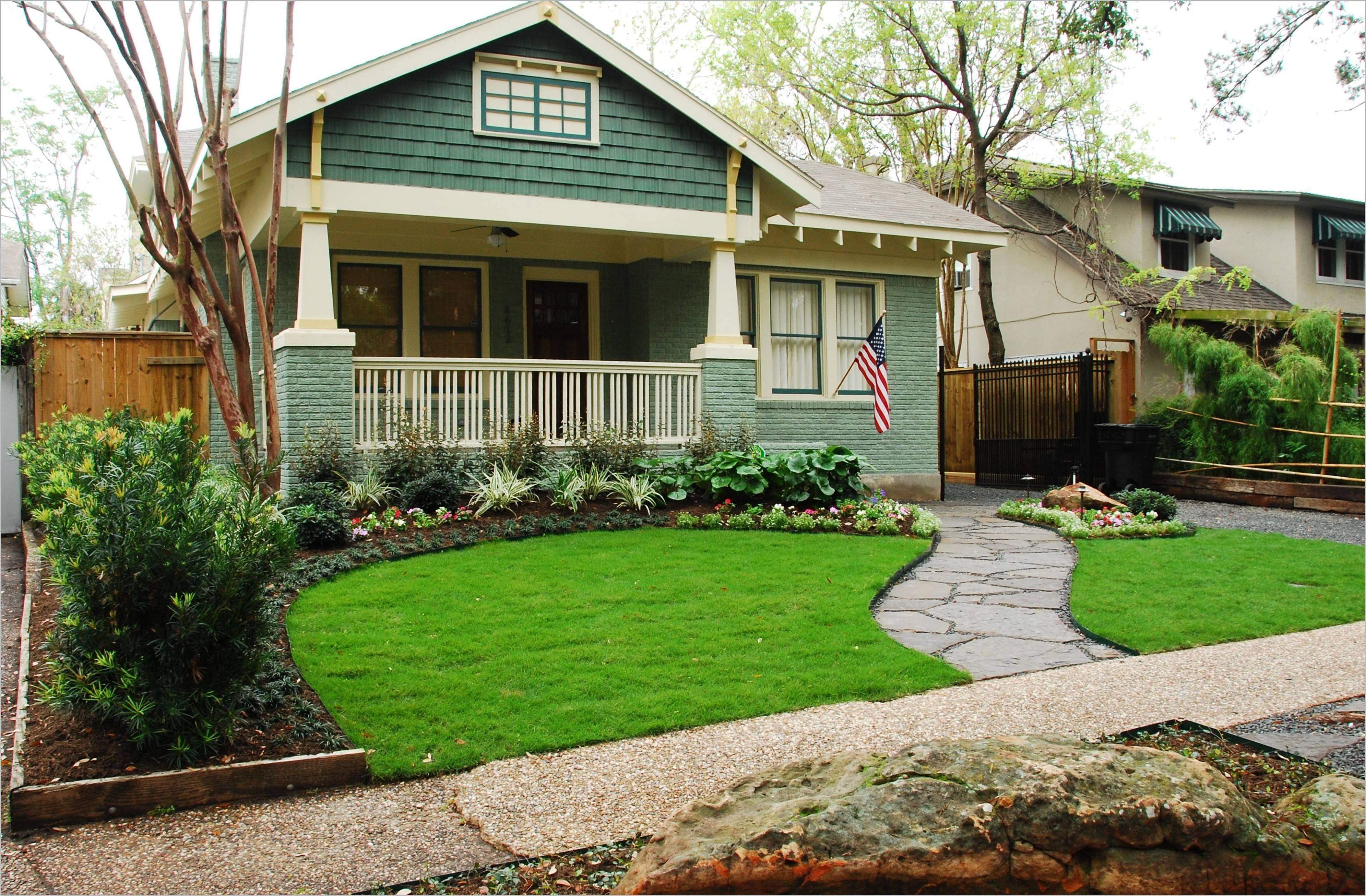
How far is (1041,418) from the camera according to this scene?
1672 cm

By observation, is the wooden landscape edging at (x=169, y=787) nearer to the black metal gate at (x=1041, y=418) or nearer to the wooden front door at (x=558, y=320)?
the wooden front door at (x=558, y=320)

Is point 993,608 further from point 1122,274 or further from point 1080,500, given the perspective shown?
point 1122,274

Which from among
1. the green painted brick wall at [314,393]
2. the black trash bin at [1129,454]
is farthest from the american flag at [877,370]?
the green painted brick wall at [314,393]

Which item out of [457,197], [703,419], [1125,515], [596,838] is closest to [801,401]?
[703,419]

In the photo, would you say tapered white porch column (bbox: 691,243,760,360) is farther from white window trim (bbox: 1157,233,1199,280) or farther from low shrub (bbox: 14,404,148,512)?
white window trim (bbox: 1157,233,1199,280)

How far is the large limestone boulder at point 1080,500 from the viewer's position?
40.6ft

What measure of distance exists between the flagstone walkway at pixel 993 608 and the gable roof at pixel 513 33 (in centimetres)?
495

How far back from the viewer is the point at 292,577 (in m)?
7.46

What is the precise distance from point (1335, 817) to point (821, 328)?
12.3m

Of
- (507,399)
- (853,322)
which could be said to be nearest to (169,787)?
(507,399)

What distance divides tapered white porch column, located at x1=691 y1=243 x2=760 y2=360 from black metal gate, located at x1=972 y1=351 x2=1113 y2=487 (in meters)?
6.04

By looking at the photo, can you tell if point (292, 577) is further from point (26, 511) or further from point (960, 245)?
point (960, 245)

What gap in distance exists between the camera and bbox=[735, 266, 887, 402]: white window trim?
47.6 ft

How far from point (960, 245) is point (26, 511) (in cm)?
1288
